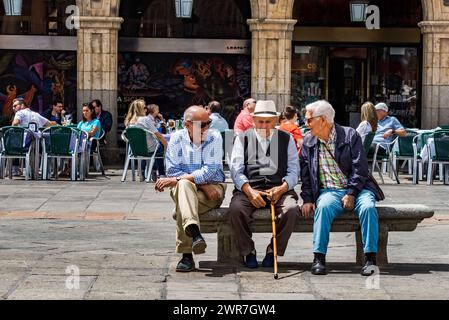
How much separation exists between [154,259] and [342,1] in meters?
16.9

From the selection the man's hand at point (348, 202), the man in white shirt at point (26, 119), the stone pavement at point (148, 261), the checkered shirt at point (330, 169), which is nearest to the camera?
the stone pavement at point (148, 261)

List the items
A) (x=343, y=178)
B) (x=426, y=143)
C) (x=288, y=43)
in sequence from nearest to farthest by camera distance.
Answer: (x=343, y=178) < (x=426, y=143) < (x=288, y=43)

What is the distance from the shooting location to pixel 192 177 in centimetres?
1066

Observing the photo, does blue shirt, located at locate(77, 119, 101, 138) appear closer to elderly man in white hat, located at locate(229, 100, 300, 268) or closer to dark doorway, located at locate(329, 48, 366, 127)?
dark doorway, located at locate(329, 48, 366, 127)

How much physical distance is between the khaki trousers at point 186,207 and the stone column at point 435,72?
47.9ft

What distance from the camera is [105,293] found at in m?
8.95

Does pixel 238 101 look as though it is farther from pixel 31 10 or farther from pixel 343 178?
pixel 343 178

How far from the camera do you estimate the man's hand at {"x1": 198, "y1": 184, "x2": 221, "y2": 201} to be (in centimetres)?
1060

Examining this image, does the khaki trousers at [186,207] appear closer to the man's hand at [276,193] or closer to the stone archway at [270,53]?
the man's hand at [276,193]

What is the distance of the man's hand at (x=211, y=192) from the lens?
10602mm

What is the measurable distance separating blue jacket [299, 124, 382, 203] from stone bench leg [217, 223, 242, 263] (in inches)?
28.7

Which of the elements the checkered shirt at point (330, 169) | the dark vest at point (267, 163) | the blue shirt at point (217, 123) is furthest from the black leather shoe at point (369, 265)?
the blue shirt at point (217, 123)

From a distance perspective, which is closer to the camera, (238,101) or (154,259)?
(154,259)
